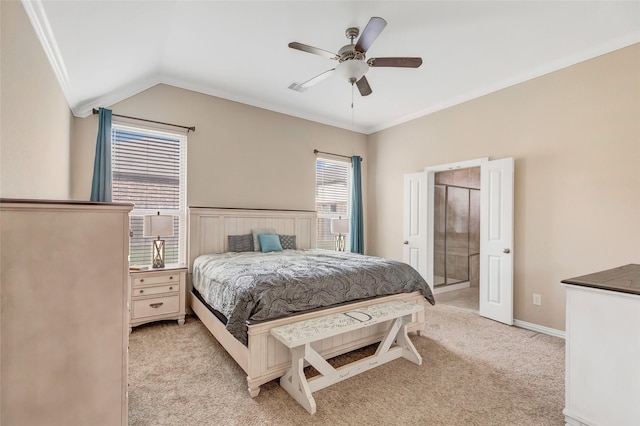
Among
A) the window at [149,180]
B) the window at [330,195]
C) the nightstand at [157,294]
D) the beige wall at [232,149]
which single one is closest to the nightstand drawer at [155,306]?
the nightstand at [157,294]

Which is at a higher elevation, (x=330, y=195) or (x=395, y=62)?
(x=395, y=62)

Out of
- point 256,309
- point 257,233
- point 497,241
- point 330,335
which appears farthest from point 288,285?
point 497,241

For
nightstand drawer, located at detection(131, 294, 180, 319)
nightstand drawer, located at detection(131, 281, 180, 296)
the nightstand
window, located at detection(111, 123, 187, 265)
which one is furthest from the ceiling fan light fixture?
nightstand drawer, located at detection(131, 294, 180, 319)

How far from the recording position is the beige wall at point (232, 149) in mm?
3516

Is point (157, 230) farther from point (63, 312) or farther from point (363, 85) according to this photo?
point (363, 85)

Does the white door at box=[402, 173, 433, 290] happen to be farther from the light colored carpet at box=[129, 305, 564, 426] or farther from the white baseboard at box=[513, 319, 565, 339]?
the light colored carpet at box=[129, 305, 564, 426]

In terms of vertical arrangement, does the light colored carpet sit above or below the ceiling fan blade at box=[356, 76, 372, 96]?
below

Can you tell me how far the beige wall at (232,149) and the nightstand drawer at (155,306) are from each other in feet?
4.20

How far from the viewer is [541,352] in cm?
278

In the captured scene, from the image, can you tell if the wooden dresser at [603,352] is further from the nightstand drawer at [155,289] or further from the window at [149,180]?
the window at [149,180]

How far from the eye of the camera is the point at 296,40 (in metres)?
2.92

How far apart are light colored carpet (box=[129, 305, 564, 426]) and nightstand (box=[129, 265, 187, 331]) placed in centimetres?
24

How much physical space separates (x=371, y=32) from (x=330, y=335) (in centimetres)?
227

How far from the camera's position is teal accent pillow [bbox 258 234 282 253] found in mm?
3968
